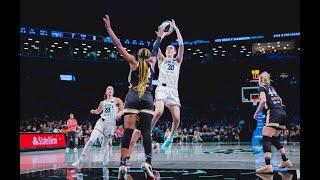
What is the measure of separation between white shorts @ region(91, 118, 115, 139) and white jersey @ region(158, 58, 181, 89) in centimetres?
207

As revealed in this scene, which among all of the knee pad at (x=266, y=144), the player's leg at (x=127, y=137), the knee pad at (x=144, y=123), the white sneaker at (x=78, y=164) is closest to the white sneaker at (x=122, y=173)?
the player's leg at (x=127, y=137)

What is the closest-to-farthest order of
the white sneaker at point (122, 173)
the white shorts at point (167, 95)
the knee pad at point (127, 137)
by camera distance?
the white sneaker at point (122, 173)
the knee pad at point (127, 137)
the white shorts at point (167, 95)

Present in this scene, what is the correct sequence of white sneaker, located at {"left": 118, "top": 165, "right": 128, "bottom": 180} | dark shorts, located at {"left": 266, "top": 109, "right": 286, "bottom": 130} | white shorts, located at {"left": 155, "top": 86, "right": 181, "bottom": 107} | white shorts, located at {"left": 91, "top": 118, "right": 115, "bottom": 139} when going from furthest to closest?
1. white shorts, located at {"left": 91, "top": 118, "right": 115, "bottom": 139}
2. white shorts, located at {"left": 155, "top": 86, "right": 181, "bottom": 107}
3. dark shorts, located at {"left": 266, "top": 109, "right": 286, "bottom": 130}
4. white sneaker, located at {"left": 118, "top": 165, "right": 128, "bottom": 180}

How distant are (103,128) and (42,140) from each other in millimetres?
7835

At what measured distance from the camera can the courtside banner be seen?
16.3 meters

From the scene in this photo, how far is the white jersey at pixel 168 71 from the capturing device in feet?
29.7

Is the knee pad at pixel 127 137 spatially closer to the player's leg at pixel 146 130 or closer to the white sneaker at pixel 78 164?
the player's leg at pixel 146 130

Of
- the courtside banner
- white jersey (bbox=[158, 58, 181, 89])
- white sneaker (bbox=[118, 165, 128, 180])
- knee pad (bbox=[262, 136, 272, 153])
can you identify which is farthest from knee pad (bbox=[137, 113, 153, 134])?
the courtside banner

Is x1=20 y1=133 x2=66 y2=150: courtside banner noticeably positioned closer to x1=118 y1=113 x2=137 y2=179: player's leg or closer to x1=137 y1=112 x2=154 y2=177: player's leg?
x1=118 y1=113 x2=137 y2=179: player's leg

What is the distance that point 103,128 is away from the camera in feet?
33.6

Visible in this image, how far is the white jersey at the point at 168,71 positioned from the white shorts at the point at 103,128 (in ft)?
6.81

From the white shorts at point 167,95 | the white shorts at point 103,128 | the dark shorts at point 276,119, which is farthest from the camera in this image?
the white shorts at point 103,128

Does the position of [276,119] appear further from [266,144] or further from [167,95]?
[167,95]
